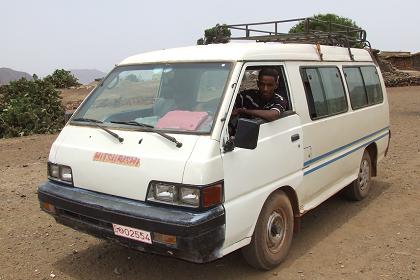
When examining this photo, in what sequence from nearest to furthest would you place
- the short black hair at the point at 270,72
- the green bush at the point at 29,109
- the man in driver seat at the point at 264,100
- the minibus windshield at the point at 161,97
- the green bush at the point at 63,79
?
the minibus windshield at the point at 161,97
the man in driver seat at the point at 264,100
the short black hair at the point at 270,72
the green bush at the point at 29,109
the green bush at the point at 63,79

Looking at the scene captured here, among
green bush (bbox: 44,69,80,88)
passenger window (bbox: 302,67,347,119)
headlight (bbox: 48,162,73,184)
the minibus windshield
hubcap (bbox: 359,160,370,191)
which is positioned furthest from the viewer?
green bush (bbox: 44,69,80,88)

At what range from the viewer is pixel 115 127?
3760 mm

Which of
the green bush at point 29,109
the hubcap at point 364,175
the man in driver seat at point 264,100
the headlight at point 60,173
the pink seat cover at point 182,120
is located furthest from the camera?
the green bush at point 29,109

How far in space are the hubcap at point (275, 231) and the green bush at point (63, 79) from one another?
80.8 feet

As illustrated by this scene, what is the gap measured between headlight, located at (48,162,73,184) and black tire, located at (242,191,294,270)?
155 centimetres

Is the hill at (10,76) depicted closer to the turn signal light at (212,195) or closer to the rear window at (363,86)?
the rear window at (363,86)

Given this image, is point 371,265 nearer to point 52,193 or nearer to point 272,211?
point 272,211

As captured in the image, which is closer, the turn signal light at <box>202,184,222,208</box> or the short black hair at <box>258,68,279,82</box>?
the turn signal light at <box>202,184,222,208</box>

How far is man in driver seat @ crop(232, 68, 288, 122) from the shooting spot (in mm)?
3881

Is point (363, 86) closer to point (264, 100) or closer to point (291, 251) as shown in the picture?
point (264, 100)

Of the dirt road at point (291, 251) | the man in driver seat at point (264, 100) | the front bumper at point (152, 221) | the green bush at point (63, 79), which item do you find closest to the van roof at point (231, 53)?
the man in driver seat at point (264, 100)

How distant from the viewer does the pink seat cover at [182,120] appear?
136 inches

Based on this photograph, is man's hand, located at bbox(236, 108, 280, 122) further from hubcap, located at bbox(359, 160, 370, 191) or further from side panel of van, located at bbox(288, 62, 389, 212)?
hubcap, located at bbox(359, 160, 370, 191)

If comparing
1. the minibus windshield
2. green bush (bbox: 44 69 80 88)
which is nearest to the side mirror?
the minibus windshield
